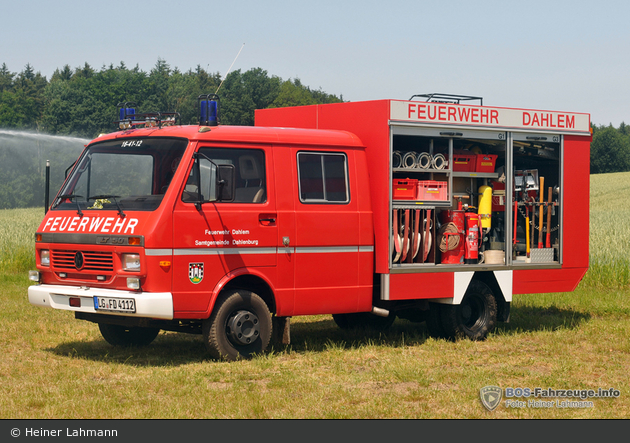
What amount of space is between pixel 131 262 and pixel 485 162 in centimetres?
541

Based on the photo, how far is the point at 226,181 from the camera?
29.1 ft

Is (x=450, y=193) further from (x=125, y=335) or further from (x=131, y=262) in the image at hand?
(x=125, y=335)

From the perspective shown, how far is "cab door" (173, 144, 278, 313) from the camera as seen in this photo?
29.0 feet

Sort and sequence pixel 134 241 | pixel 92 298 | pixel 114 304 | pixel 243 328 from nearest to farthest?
1. pixel 134 241
2. pixel 114 304
3. pixel 92 298
4. pixel 243 328

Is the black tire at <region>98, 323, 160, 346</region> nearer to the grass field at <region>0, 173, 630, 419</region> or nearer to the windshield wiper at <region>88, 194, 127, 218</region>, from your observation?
the grass field at <region>0, 173, 630, 419</region>

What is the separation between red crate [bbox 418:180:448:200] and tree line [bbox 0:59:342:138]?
50109 mm

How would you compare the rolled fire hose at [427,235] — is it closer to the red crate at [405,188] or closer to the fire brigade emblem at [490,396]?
the red crate at [405,188]

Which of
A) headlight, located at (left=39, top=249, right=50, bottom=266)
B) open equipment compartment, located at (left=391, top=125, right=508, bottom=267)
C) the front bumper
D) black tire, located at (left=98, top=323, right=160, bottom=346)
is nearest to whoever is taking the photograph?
the front bumper

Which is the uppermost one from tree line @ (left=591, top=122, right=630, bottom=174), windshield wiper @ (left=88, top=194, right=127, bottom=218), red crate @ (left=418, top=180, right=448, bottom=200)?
tree line @ (left=591, top=122, right=630, bottom=174)

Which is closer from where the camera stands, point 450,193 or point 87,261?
point 87,261

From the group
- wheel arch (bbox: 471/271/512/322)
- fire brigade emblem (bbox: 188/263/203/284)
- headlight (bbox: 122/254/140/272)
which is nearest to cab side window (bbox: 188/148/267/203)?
fire brigade emblem (bbox: 188/263/203/284)

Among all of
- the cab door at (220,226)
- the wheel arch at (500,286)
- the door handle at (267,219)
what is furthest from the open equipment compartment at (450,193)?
the cab door at (220,226)

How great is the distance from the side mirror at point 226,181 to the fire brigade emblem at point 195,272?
0.79 m

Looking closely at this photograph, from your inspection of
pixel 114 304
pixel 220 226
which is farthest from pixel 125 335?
pixel 220 226
